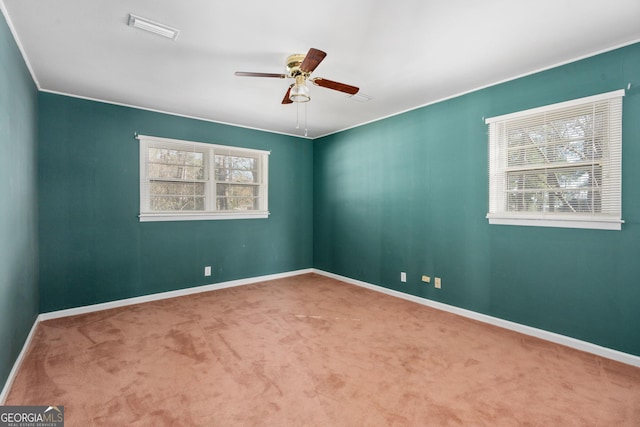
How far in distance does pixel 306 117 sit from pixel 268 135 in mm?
1030

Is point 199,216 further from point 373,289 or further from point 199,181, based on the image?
point 373,289

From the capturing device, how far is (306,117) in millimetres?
4484

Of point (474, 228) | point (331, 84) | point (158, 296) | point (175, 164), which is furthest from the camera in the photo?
point (175, 164)

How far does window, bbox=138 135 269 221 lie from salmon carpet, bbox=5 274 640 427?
5.02 feet

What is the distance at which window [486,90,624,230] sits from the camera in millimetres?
2555

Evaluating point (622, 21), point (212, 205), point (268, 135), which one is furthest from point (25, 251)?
point (622, 21)

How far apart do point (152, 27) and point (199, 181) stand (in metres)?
2.53

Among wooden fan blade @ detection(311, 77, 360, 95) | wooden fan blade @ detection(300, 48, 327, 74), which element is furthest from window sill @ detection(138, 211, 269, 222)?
wooden fan blade @ detection(300, 48, 327, 74)

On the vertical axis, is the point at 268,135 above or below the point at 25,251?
above

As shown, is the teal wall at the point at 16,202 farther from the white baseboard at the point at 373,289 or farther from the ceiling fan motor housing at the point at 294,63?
the ceiling fan motor housing at the point at 294,63

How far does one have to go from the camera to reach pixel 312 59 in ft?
6.98

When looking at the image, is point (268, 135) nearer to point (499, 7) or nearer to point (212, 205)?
point (212, 205)

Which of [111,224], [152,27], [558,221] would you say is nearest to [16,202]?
[111,224]

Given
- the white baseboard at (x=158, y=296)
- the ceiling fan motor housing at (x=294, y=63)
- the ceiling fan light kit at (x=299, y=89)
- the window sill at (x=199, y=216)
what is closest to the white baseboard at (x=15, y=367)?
the white baseboard at (x=158, y=296)
